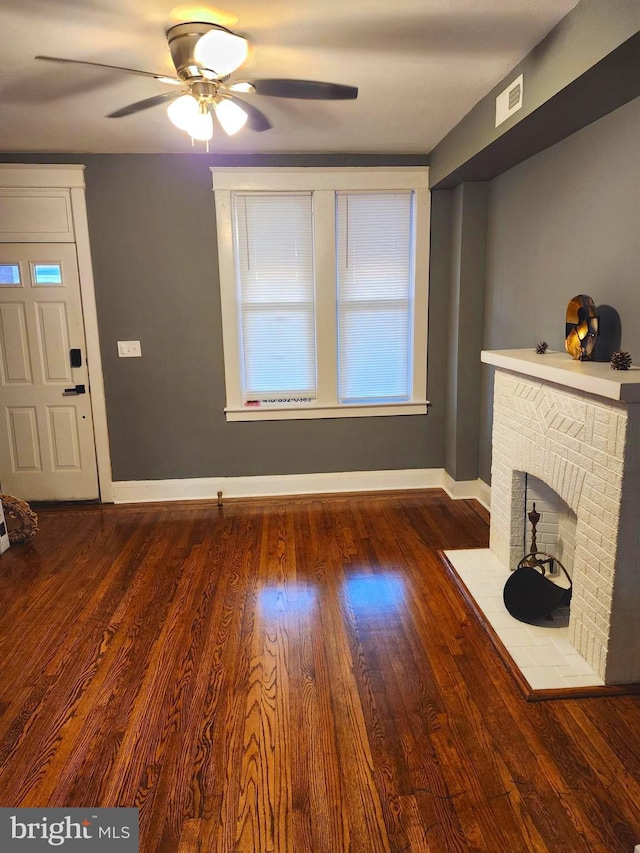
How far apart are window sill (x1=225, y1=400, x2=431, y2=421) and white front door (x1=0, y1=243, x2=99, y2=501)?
3.90 feet

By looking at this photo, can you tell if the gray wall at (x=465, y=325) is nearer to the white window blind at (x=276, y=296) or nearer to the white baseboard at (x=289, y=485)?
the white baseboard at (x=289, y=485)

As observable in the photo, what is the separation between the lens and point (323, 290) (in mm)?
4160

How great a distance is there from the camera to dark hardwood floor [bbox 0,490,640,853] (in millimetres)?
1636

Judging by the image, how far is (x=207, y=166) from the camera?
3.95 m

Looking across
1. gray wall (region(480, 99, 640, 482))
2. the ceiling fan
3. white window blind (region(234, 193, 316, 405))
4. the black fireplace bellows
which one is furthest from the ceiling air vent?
the black fireplace bellows

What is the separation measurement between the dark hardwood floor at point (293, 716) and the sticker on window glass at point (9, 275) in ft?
6.60

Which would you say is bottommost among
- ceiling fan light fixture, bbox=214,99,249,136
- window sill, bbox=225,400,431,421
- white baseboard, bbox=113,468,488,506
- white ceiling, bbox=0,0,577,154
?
white baseboard, bbox=113,468,488,506

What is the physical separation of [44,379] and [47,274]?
2.55 ft

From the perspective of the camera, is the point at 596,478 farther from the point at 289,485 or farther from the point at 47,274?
the point at 47,274

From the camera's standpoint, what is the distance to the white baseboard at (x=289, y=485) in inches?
173

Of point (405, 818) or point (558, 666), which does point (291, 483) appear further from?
point (405, 818)

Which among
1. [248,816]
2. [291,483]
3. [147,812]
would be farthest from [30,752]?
[291,483]

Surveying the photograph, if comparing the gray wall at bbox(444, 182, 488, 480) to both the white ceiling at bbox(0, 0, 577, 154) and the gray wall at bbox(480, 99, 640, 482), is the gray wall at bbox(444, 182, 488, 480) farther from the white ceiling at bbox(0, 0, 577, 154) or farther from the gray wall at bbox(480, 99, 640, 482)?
the white ceiling at bbox(0, 0, 577, 154)

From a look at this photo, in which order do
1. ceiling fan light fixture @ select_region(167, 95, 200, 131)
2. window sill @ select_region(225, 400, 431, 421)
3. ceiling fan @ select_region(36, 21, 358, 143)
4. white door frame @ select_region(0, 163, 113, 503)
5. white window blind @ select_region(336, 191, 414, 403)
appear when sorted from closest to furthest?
1. ceiling fan @ select_region(36, 21, 358, 143)
2. ceiling fan light fixture @ select_region(167, 95, 200, 131)
3. white door frame @ select_region(0, 163, 113, 503)
4. white window blind @ select_region(336, 191, 414, 403)
5. window sill @ select_region(225, 400, 431, 421)
